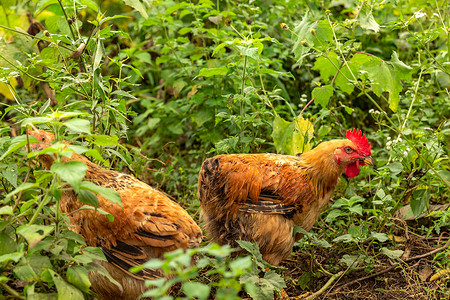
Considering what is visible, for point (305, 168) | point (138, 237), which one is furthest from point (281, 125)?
point (138, 237)

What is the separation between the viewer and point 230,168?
157 inches

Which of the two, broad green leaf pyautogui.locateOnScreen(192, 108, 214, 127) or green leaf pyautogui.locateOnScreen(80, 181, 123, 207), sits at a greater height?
green leaf pyautogui.locateOnScreen(80, 181, 123, 207)

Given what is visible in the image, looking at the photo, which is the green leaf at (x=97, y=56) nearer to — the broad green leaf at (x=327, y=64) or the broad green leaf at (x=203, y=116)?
the broad green leaf at (x=203, y=116)

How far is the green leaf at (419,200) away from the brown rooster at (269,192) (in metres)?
0.48

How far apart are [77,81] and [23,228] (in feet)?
4.24

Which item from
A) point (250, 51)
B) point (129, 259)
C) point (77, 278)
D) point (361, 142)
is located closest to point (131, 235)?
point (129, 259)

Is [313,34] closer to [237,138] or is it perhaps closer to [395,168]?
[237,138]

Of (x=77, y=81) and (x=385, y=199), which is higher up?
(x=77, y=81)

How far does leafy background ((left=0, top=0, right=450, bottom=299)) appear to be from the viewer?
2838 mm

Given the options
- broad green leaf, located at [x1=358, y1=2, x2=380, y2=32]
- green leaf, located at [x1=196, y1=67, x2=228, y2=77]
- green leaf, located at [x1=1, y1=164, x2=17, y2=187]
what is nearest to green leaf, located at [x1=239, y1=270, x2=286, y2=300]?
green leaf, located at [x1=1, y1=164, x2=17, y2=187]

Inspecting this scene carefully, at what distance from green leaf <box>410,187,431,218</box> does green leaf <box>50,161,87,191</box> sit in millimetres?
2757

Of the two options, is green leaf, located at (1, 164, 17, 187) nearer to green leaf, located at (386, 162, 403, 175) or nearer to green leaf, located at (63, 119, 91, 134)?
Answer: green leaf, located at (63, 119, 91, 134)

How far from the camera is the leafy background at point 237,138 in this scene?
2.84 meters

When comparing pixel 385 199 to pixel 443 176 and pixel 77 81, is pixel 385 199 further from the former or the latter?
pixel 77 81
